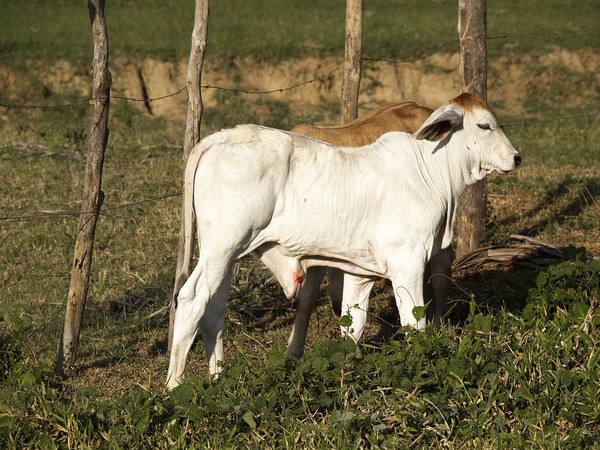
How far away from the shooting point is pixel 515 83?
730 inches

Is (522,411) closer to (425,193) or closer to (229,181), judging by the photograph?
(425,193)

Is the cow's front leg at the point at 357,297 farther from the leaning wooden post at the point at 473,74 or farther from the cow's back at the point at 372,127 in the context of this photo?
the leaning wooden post at the point at 473,74

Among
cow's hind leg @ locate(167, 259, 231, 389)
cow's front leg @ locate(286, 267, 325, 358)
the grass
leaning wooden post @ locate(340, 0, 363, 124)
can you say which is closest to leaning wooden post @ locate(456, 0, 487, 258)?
leaning wooden post @ locate(340, 0, 363, 124)

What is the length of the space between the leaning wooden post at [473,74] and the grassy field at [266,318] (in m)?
0.40

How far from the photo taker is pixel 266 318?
845 cm

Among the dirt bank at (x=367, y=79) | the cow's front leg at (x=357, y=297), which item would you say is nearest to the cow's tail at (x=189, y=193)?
the cow's front leg at (x=357, y=297)

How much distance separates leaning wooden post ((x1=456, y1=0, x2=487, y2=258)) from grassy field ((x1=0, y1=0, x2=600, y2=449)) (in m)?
0.40

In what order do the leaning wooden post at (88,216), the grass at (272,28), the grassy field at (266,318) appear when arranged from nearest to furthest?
the grassy field at (266,318), the leaning wooden post at (88,216), the grass at (272,28)

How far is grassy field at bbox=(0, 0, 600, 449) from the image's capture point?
537cm

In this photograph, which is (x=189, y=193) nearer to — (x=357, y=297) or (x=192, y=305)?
(x=192, y=305)

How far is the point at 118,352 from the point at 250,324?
1.14 metres

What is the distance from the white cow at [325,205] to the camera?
20.4ft

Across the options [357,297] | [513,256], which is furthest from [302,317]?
[513,256]

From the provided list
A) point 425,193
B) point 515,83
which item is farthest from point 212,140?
point 515,83
